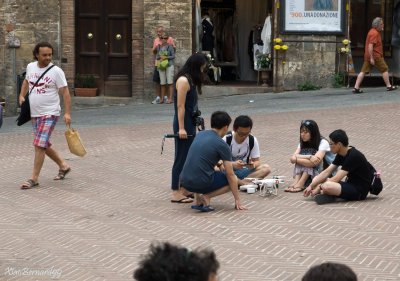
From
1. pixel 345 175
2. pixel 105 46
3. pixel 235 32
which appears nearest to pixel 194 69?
pixel 345 175

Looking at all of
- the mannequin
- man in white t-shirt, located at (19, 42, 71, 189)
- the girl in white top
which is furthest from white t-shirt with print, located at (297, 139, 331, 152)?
the mannequin

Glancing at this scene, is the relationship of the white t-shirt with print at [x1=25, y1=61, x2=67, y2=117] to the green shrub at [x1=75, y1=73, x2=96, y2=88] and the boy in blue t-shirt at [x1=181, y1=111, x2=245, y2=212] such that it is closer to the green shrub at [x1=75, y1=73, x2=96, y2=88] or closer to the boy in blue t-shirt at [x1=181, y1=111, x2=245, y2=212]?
the boy in blue t-shirt at [x1=181, y1=111, x2=245, y2=212]

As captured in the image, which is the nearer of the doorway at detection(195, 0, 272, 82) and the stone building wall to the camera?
the stone building wall

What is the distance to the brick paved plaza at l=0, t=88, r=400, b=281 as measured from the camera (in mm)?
8266

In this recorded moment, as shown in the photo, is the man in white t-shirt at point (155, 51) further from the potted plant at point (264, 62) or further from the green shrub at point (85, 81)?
the potted plant at point (264, 62)

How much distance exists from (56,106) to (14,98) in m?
10.6

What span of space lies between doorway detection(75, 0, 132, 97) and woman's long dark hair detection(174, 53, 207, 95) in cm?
1164

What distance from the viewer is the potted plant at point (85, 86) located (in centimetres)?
2212

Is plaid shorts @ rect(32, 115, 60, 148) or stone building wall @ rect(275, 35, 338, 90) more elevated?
stone building wall @ rect(275, 35, 338, 90)

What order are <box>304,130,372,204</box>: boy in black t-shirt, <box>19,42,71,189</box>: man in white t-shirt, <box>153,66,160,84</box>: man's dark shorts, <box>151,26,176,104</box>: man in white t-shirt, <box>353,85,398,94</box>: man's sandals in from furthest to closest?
1. <box>153,66,160,84</box>: man's dark shorts
2. <box>151,26,176,104</box>: man in white t-shirt
3. <box>353,85,398,94</box>: man's sandals
4. <box>19,42,71,189</box>: man in white t-shirt
5. <box>304,130,372,204</box>: boy in black t-shirt

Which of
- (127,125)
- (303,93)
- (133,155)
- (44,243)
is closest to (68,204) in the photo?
(44,243)

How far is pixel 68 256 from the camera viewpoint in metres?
8.59

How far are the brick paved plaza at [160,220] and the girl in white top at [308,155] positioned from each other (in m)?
0.29

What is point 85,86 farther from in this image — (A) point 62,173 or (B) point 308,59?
(A) point 62,173
